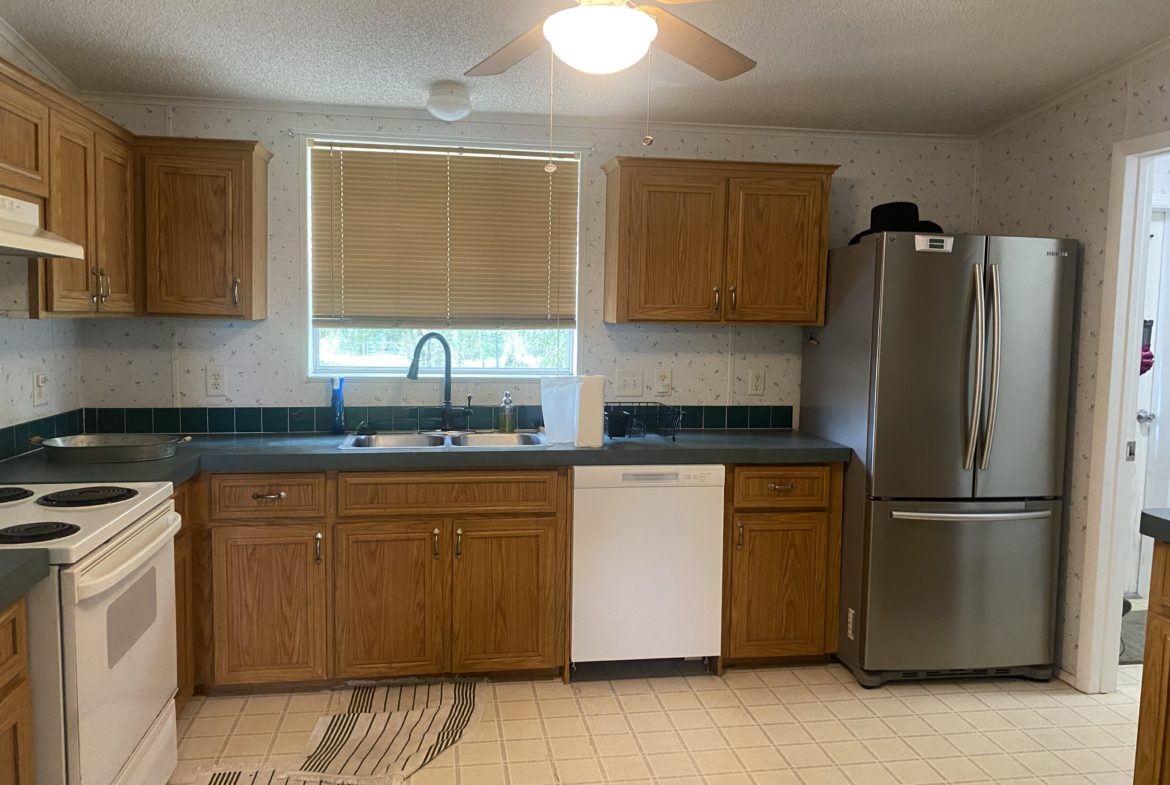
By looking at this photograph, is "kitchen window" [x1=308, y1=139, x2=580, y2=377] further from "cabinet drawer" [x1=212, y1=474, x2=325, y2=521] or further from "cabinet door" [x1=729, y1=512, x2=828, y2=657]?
"cabinet door" [x1=729, y1=512, x2=828, y2=657]

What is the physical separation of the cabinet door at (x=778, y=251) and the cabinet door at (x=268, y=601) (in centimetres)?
195

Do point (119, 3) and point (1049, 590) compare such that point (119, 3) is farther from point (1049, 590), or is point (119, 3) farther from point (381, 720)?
point (1049, 590)

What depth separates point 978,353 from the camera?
309cm

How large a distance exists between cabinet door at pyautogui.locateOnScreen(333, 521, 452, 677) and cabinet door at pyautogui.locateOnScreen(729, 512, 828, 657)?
115cm

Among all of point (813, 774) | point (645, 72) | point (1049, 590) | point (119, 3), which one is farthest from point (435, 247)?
point (1049, 590)

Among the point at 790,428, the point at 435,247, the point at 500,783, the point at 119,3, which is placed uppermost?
the point at 119,3

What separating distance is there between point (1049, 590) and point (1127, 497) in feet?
1.50

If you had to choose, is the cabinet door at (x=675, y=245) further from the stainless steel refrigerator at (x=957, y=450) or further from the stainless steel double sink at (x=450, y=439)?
the stainless steel double sink at (x=450, y=439)

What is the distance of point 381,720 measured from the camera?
2887mm

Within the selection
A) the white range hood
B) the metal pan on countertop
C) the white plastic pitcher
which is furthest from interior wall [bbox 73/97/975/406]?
the white range hood

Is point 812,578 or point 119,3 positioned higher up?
point 119,3

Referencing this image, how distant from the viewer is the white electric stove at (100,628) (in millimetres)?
1788

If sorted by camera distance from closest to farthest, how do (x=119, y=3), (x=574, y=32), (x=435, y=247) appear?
1. (x=574, y=32)
2. (x=119, y=3)
3. (x=435, y=247)

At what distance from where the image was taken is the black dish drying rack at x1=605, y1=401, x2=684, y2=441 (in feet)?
11.2
